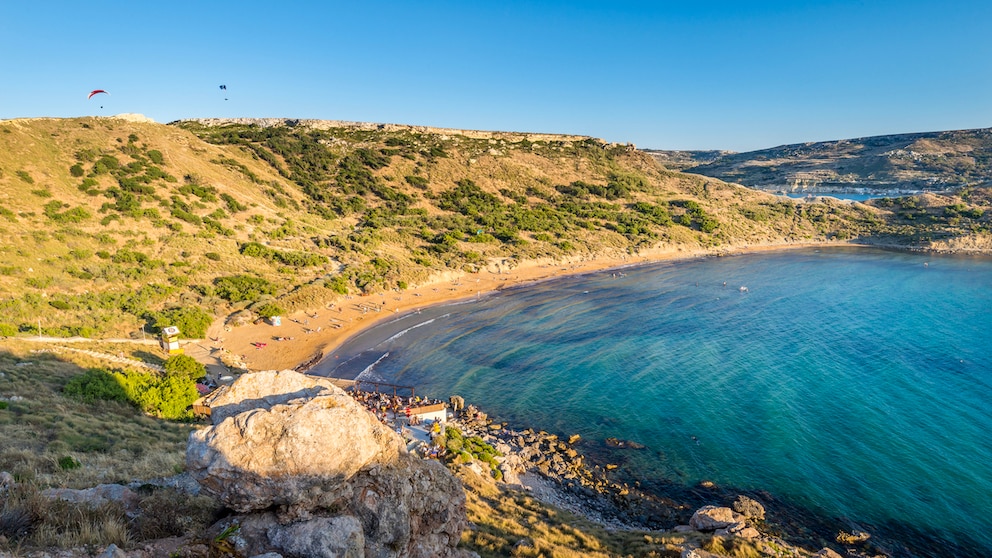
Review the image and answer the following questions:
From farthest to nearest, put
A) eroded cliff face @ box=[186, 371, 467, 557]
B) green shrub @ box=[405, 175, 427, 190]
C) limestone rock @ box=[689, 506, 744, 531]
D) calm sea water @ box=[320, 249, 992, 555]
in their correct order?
green shrub @ box=[405, 175, 427, 190], calm sea water @ box=[320, 249, 992, 555], limestone rock @ box=[689, 506, 744, 531], eroded cliff face @ box=[186, 371, 467, 557]

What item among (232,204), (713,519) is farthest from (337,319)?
(713,519)

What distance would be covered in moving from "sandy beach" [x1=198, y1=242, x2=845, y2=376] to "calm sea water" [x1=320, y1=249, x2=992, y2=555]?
98.1 inches

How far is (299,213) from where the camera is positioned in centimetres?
6900

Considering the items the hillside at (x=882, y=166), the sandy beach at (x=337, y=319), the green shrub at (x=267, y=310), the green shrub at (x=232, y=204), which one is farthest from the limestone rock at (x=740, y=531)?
the hillside at (x=882, y=166)

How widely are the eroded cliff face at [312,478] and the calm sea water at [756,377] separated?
Result: 61.9ft

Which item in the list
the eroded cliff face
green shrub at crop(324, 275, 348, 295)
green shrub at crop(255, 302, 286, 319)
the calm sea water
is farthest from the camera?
green shrub at crop(324, 275, 348, 295)

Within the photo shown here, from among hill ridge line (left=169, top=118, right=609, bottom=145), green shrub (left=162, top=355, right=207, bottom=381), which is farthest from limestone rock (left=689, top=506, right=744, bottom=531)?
hill ridge line (left=169, top=118, right=609, bottom=145)

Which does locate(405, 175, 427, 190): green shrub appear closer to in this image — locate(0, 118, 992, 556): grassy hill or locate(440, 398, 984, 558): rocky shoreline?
locate(0, 118, 992, 556): grassy hill

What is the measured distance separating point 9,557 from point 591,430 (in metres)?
26.1

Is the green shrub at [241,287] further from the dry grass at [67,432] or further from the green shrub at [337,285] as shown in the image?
the dry grass at [67,432]

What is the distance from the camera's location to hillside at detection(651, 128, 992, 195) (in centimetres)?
12781

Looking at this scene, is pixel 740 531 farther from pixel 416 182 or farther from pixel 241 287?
pixel 416 182

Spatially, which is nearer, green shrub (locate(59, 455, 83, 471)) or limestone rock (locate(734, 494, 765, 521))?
green shrub (locate(59, 455, 83, 471))

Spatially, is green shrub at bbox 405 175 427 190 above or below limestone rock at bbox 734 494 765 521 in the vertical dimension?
above
